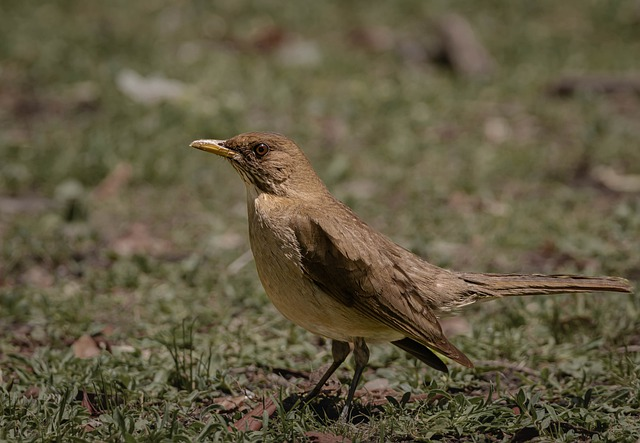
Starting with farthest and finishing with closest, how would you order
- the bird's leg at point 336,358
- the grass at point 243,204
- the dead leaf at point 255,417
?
1. the bird's leg at point 336,358
2. the grass at point 243,204
3. the dead leaf at point 255,417

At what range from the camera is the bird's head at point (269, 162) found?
17.3 ft

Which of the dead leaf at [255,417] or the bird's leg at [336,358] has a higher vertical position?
the bird's leg at [336,358]

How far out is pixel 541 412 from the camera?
4625mm

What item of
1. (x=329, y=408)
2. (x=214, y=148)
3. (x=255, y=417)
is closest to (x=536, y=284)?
(x=329, y=408)

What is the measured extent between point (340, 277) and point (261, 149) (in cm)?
91

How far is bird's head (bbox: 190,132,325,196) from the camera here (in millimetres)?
5270

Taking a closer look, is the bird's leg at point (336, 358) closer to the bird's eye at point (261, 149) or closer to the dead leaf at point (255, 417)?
the dead leaf at point (255, 417)

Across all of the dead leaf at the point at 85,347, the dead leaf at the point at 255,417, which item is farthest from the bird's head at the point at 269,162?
the dead leaf at the point at 85,347

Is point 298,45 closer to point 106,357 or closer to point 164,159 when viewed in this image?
point 164,159

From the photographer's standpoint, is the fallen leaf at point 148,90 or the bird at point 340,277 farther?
the fallen leaf at point 148,90

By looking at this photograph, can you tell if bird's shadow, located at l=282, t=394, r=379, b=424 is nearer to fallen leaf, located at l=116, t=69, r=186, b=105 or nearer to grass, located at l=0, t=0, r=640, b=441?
grass, located at l=0, t=0, r=640, b=441

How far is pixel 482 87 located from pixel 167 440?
7.92 metres

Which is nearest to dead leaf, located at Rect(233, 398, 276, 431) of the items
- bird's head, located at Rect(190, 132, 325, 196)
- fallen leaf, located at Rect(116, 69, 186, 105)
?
bird's head, located at Rect(190, 132, 325, 196)

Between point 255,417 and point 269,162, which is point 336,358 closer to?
point 255,417
